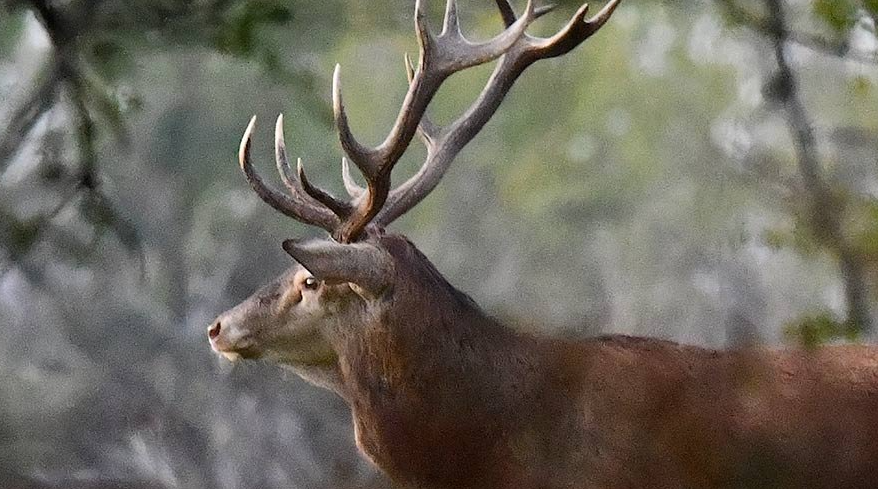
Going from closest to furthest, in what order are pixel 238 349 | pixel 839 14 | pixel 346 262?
pixel 346 262 → pixel 238 349 → pixel 839 14

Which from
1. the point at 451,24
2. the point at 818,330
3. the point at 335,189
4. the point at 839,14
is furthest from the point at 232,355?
the point at 839,14

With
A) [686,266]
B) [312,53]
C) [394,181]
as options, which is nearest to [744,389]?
[686,266]

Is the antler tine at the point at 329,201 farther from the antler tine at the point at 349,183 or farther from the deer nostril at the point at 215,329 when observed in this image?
the deer nostril at the point at 215,329

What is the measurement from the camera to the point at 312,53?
5.58ft

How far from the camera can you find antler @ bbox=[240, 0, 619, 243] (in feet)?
4.43

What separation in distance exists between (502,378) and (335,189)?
372mm

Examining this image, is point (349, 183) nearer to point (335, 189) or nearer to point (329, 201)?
point (335, 189)

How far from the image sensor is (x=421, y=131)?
1491mm

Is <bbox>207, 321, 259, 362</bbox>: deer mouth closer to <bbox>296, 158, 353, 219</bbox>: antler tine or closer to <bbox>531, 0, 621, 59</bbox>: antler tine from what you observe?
<bbox>296, 158, 353, 219</bbox>: antler tine

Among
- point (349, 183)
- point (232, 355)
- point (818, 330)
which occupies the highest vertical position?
point (349, 183)

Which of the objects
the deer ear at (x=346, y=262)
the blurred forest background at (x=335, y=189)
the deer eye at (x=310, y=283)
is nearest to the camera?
the deer ear at (x=346, y=262)

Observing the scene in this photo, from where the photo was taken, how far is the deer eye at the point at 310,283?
4.61 feet

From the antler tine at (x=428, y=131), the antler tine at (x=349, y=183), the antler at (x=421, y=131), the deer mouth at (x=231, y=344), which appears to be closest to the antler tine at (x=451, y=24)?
the antler at (x=421, y=131)

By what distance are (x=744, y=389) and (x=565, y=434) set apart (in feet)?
0.71
